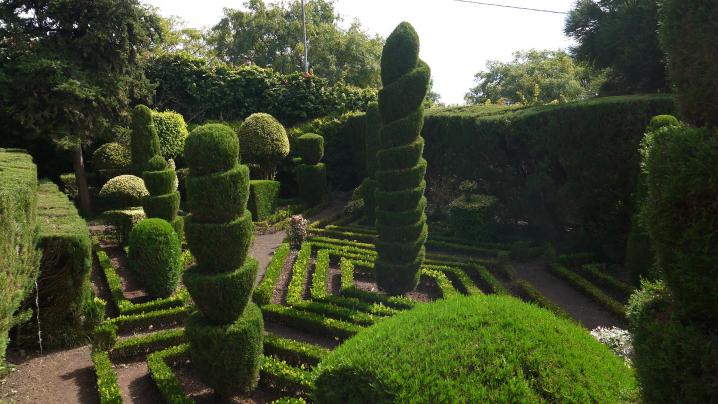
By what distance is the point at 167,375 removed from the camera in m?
7.39

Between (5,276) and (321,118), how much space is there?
21146 mm

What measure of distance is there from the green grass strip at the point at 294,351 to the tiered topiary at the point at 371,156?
10155 mm

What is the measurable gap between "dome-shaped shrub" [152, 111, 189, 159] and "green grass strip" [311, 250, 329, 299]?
1043cm

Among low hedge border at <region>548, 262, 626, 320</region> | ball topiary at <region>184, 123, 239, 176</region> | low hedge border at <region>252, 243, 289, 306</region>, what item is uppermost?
ball topiary at <region>184, 123, 239, 176</region>

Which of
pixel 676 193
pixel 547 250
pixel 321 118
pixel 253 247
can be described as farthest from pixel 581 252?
pixel 321 118

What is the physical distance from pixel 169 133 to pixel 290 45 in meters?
22.8

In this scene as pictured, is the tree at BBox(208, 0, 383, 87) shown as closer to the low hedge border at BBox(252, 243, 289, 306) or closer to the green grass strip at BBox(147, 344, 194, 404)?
the low hedge border at BBox(252, 243, 289, 306)

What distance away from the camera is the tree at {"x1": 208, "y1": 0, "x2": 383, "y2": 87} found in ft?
131

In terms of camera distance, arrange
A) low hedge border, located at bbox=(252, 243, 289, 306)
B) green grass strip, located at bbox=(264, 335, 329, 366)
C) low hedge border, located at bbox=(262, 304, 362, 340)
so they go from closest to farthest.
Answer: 1. green grass strip, located at bbox=(264, 335, 329, 366)
2. low hedge border, located at bbox=(262, 304, 362, 340)
3. low hedge border, located at bbox=(252, 243, 289, 306)

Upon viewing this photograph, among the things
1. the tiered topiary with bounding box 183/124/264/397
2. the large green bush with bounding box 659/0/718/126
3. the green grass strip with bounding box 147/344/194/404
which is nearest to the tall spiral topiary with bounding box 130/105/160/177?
the green grass strip with bounding box 147/344/194/404

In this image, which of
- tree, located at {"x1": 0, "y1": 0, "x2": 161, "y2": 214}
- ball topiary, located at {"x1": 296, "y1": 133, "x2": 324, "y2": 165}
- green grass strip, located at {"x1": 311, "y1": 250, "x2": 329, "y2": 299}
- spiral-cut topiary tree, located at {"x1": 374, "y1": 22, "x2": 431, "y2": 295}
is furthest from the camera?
ball topiary, located at {"x1": 296, "y1": 133, "x2": 324, "y2": 165}

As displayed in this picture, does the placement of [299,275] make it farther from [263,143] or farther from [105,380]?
[263,143]

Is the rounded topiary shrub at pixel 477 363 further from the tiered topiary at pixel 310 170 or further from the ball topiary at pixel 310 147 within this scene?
the ball topiary at pixel 310 147

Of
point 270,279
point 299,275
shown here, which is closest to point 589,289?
point 299,275
